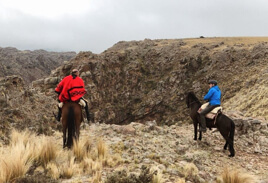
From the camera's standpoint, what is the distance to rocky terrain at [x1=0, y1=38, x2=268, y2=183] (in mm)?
7656

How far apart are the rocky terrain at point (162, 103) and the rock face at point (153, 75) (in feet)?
0.69

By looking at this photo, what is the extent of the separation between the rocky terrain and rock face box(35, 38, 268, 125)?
0.69 feet

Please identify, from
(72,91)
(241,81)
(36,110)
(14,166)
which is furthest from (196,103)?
(241,81)

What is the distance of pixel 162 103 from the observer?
1734 inches

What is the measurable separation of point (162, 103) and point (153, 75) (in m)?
8.20

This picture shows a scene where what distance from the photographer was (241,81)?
103ft

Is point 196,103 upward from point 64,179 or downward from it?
upward

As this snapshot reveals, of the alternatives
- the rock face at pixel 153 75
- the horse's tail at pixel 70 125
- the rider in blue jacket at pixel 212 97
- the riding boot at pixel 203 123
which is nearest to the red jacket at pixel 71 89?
the horse's tail at pixel 70 125

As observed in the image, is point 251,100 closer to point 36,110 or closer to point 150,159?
point 150,159

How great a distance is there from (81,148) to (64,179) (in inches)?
57.1

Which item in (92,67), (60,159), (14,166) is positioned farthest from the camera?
(92,67)

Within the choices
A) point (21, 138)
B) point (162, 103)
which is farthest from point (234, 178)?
point (162, 103)

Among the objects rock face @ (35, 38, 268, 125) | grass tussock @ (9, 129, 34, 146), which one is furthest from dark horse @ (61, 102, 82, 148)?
rock face @ (35, 38, 268, 125)

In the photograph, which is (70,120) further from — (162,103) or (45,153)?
(162,103)
